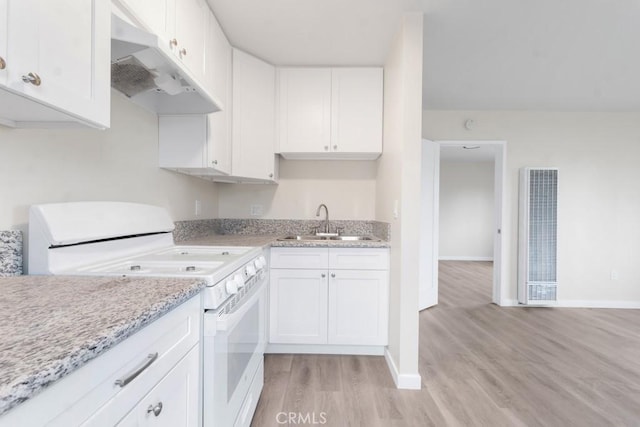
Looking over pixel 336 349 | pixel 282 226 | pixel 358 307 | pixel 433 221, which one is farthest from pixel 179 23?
pixel 433 221

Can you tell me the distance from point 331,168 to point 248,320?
6.10 feet

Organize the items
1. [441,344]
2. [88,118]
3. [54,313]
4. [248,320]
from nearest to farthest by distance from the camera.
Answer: [54,313]
[88,118]
[248,320]
[441,344]

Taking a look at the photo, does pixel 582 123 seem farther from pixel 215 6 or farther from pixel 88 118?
pixel 88 118

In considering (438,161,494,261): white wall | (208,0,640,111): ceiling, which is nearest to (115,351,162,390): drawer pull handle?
(208,0,640,111): ceiling

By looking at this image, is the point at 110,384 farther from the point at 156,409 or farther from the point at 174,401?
the point at 174,401

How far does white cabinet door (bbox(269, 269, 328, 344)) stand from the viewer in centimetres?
228

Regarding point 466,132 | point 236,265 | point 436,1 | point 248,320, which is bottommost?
point 248,320

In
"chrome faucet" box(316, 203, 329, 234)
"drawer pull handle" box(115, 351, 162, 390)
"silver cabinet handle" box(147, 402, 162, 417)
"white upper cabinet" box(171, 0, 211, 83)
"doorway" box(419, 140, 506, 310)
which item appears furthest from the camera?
"doorway" box(419, 140, 506, 310)

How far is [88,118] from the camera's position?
904 millimetres

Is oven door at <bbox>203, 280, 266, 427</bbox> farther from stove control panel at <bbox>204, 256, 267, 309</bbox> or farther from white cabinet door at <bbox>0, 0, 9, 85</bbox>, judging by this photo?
white cabinet door at <bbox>0, 0, 9, 85</bbox>

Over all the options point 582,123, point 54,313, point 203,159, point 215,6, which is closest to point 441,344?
point 203,159

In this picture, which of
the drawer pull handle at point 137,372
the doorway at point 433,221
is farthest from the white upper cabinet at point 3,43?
the doorway at point 433,221

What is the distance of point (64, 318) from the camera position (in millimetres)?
621

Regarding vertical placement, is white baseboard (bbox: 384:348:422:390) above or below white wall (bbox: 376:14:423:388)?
below
